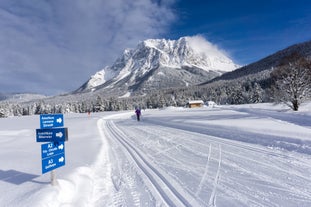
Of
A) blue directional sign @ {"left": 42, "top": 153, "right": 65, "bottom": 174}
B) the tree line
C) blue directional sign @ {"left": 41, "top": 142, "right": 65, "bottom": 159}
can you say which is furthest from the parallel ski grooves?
the tree line

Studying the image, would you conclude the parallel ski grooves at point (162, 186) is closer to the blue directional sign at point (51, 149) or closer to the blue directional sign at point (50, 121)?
the blue directional sign at point (51, 149)

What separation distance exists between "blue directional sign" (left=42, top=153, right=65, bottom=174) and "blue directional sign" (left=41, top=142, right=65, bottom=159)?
72 mm

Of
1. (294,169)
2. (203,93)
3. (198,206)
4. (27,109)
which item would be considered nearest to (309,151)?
(294,169)

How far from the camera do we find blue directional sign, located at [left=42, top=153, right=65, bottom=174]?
16.3ft

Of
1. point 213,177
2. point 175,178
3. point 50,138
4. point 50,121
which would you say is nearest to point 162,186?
point 175,178

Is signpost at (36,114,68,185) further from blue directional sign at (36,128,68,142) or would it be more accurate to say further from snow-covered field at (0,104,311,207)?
snow-covered field at (0,104,311,207)

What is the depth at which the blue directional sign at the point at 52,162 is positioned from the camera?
4.96 metres

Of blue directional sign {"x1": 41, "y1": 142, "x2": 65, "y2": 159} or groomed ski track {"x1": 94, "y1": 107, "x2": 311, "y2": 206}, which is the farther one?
blue directional sign {"x1": 41, "y1": 142, "x2": 65, "y2": 159}

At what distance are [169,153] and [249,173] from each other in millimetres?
3602

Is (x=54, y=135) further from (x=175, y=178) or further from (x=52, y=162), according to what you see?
(x=175, y=178)

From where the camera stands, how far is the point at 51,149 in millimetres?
5188

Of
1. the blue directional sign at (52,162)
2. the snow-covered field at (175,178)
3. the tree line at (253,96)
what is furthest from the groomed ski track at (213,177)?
the tree line at (253,96)

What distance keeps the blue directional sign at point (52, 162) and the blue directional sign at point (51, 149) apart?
0.24ft

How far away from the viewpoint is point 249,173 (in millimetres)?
6141
